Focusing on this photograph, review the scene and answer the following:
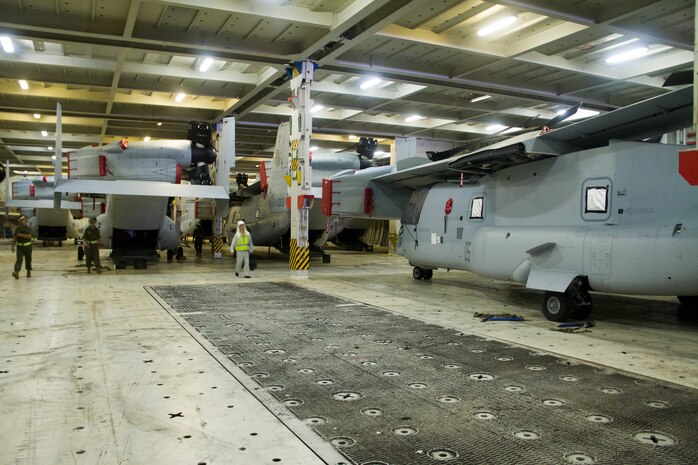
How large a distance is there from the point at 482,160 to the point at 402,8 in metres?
3.42

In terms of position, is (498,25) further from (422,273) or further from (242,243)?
(242,243)

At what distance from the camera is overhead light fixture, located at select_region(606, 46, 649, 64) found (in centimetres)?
1270

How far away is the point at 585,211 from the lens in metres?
7.45

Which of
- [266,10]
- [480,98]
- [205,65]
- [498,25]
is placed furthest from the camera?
[480,98]

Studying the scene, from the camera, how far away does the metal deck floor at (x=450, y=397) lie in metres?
3.14

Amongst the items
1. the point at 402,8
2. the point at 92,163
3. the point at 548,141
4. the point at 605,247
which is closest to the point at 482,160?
the point at 548,141

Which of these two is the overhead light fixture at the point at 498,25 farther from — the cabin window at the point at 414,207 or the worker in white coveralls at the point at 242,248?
the worker in white coveralls at the point at 242,248

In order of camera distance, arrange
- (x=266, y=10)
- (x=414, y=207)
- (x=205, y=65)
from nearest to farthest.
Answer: (x=266, y=10) → (x=414, y=207) → (x=205, y=65)

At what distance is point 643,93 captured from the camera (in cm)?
1611

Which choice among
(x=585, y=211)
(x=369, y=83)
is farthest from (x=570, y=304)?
(x=369, y=83)

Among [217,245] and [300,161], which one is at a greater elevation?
[300,161]

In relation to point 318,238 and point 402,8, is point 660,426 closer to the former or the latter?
point 402,8

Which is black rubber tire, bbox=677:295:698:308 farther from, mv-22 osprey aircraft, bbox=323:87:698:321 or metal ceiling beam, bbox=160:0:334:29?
metal ceiling beam, bbox=160:0:334:29

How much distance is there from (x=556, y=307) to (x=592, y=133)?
105 inches
